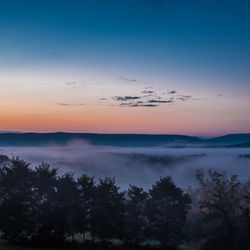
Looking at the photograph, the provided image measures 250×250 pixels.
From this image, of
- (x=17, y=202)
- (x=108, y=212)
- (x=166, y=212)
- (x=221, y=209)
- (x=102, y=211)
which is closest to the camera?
(x=17, y=202)

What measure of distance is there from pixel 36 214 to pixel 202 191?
24.4 m

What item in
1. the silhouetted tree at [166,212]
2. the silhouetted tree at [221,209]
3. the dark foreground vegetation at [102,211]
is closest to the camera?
the dark foreground vegetation at [102,211]

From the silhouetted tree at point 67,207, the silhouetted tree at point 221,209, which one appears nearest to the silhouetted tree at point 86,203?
the silhouetted tree at point 67,207

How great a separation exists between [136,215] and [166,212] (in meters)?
4.60

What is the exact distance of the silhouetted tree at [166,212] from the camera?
136 feet

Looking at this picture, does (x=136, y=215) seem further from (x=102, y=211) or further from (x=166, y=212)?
(x=102, y=211)

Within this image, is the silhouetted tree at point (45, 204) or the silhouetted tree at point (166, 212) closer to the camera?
the silhouetted tree at point (45, 204)

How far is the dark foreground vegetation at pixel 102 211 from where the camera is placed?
36375 mm

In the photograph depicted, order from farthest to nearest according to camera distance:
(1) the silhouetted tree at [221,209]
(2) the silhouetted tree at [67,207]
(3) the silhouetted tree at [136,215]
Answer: (3) the silhouetted tree at [136,215] → (1) the silhouetted tree at [221,209] → (2) the silhouetted tree at [67,207]

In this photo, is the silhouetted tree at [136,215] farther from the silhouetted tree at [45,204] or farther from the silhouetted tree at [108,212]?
the silhouetted tree at [45,204]

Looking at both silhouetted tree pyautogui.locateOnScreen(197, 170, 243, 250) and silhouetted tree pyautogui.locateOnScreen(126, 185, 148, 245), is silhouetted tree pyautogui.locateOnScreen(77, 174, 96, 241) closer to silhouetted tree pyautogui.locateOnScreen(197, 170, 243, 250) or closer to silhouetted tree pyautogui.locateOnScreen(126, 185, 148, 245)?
silhouetted tree pyautogui.locateOnScreen(126, 185, 148, 245)

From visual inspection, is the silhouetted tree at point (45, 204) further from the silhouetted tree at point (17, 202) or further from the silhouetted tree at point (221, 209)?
the silhouetted tree at point (221, 209)

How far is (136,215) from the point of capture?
41.8 m

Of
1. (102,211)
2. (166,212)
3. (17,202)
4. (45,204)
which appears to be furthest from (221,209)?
(17,202)
